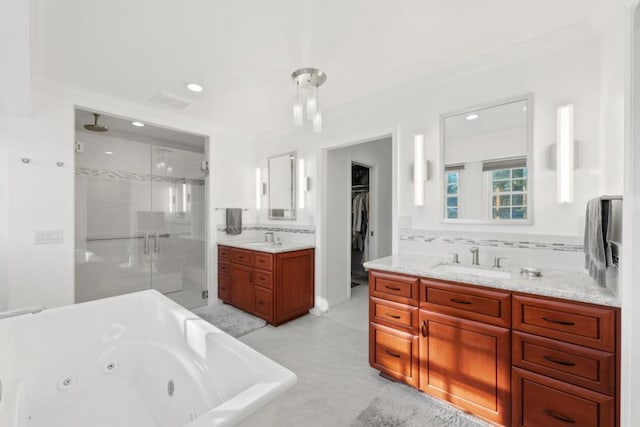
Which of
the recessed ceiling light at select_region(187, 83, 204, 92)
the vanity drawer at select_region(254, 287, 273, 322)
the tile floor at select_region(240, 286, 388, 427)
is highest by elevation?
the recessed ceiling light at select_region(187, 83, 204, 92)

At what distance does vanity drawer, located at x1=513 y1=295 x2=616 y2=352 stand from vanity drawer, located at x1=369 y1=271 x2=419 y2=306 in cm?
58

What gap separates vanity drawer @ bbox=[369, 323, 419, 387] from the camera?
186cm

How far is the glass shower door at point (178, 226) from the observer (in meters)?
3.56

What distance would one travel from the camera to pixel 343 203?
3.77 meters

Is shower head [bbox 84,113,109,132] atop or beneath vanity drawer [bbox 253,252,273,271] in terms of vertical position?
atop

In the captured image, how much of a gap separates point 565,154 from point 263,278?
9.41 ft

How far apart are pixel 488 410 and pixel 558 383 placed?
0.42 metres

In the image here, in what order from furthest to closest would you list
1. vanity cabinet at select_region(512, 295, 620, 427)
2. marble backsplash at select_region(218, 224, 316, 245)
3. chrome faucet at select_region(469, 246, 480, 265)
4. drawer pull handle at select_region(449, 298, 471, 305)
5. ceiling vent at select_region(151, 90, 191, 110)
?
marble backsplash at select_region(218, 224, 316, 245)
ceiling vent at select_region(151, 90, 191, 110)
chrome faucet at select_region(469, 246, 480, 265)
drawer pull handle at select_region(449, 298, 471, 305)
vanity cabinet at select_region(512, 295, 620, 427)

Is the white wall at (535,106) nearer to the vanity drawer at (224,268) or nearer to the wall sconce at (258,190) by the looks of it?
the wall sconce at (258,190)

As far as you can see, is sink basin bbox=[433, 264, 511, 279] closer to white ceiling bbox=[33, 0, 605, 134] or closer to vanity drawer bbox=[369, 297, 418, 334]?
vanity drawer bbox=[369, 297, 418, 334]

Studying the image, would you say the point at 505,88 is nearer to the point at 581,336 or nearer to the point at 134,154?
the point at 581,336

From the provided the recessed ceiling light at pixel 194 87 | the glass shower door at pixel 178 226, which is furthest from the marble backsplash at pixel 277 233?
the recessed ceiling light at pixel 194 87

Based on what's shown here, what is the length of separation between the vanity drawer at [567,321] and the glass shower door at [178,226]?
3.55 meters

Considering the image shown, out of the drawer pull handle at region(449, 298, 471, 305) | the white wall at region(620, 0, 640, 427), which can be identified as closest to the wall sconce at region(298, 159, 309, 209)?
the drawer pull handle at region(449, 298, 471, 305)
